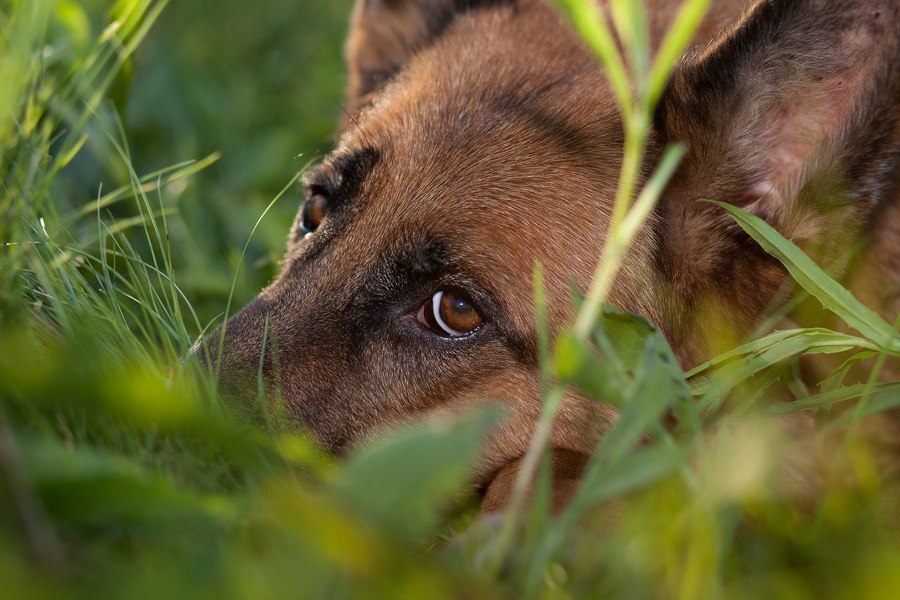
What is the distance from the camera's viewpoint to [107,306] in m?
1.92

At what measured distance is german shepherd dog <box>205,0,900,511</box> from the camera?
6.56 feet

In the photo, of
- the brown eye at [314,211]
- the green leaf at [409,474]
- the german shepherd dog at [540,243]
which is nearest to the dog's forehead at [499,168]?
the german shepherd dog at [540,243]

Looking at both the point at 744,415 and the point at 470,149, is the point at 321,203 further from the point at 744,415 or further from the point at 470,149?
the point at 744,415

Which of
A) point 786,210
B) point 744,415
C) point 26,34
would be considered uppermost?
point 26,34

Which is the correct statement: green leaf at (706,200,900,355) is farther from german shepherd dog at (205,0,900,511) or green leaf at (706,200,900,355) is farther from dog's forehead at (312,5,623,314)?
dog's forehead at (312,5,623,314)

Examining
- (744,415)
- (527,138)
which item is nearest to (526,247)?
(527,138)

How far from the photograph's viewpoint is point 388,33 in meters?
3.27

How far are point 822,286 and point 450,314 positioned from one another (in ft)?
2.82

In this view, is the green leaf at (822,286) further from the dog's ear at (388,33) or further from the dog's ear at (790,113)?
the dog's ear at (388,33)

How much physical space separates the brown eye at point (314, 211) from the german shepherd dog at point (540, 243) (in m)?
0.29

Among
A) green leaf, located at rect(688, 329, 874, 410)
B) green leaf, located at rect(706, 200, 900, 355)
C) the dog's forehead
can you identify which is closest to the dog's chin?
green leaf, located at rect(688, 329, 874, 410)

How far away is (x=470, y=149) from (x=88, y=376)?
1.29m

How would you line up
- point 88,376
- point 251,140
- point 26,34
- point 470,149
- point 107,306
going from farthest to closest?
point 251,140
point 470,149
point 107,306
point 26,34
point 88,376

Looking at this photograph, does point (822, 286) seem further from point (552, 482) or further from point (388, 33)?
point (388, 33)
